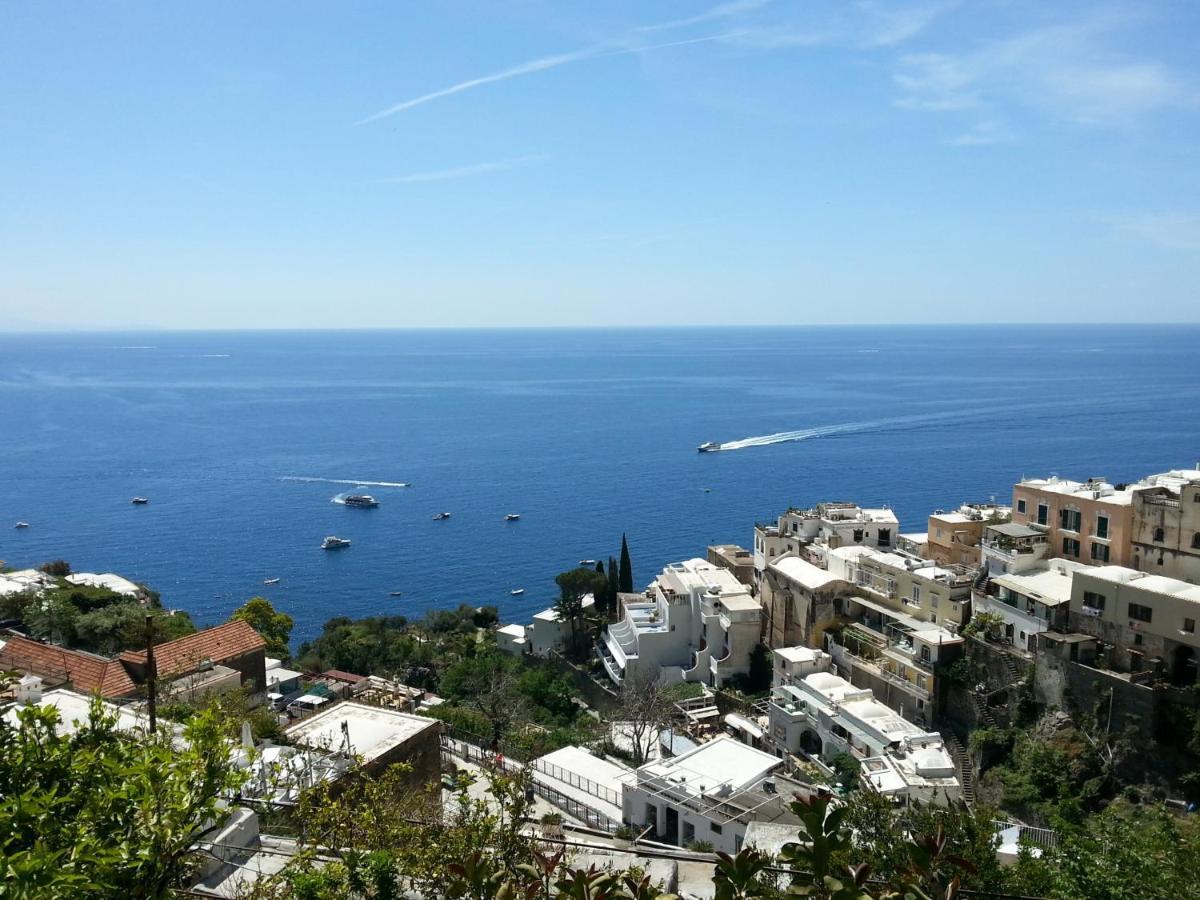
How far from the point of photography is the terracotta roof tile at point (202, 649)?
2330 cm

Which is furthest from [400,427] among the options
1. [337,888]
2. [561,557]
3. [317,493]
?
[337,888]

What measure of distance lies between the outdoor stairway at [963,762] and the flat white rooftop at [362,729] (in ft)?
49.1

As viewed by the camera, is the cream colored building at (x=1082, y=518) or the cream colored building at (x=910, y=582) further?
the cream colored building at (x=910, y=582)

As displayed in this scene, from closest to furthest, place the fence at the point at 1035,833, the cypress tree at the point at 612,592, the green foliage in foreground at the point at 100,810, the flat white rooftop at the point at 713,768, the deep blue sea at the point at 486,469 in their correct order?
the green foliage in foreground at the point at 100,810, the fence at the point at 1035,833, the flat white rooftop at the point at 713,768, the cypress tree at the point at 612,592, the deep blue sea at the point at 486,469

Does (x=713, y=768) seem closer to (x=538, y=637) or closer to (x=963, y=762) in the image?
(x=963, y=762)

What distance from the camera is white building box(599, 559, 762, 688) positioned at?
36281 millimetres

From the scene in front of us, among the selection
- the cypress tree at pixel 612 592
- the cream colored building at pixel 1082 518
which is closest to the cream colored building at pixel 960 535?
the cream colored building at pixel 1082 518

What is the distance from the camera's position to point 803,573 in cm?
3528

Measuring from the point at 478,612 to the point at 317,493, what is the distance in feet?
120

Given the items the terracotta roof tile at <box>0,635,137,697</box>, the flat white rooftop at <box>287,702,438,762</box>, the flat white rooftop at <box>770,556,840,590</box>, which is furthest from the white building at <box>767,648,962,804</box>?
the terracotta roof tile at <box>0,635,137,697</box>

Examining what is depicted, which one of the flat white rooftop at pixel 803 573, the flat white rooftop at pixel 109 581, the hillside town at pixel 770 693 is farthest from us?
the flat white rooftop at pixel 109 581

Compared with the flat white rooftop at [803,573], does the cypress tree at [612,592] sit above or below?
below

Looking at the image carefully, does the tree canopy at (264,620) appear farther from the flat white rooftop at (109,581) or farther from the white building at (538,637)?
the white building at (538,637)

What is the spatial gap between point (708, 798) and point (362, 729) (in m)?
8.73
